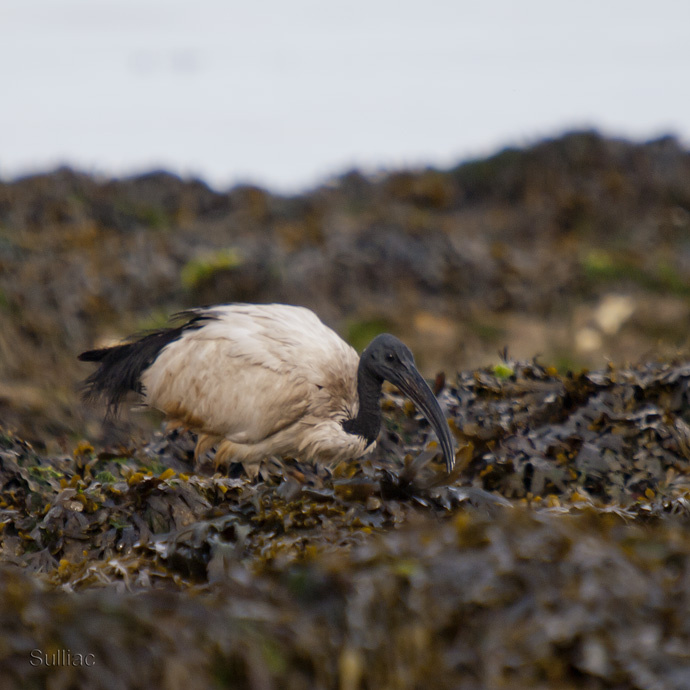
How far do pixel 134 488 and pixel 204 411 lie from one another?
133 centimetres

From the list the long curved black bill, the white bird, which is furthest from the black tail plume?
the long curved black bill

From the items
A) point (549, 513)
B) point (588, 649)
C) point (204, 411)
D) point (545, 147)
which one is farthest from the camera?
point (545, 147)

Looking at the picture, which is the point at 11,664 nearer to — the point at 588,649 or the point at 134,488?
the point at 588,649

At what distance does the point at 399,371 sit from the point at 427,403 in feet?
1.08

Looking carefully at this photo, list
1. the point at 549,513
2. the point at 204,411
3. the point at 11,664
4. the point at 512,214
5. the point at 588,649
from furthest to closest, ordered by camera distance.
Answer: the point at 512,214 → the point at 204,411 → the point at 549,513 → the point at 588,649 → the point at 11,664

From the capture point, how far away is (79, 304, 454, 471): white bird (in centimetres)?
629

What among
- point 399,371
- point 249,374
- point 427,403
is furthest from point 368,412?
point 249,374

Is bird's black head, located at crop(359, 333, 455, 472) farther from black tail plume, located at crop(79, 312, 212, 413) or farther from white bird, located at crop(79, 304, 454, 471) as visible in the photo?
black tail plume, located at crop(79, 312, 212, 413)

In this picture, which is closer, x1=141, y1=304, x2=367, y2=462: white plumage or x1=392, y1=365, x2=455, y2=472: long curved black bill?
x1=392, y1=365, x2=455, y2=472: long curved black bill

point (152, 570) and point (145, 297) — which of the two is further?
point (145, 297)

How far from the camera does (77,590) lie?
4.24 m

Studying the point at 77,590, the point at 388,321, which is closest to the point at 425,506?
the point at 77,590

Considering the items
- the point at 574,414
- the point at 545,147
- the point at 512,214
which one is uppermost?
the point at 545,147

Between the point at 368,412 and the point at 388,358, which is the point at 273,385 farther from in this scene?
the point at 388,358
